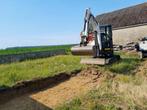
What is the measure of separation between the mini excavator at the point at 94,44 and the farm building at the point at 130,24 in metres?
11.1

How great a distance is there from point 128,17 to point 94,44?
14810mm

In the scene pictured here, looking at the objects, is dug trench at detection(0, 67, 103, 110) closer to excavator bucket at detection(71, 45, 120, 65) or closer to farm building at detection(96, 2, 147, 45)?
excavator bucket at detection(71, 45, 120, 65)

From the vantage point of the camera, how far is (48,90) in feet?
30.2

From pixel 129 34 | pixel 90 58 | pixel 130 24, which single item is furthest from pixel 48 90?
pixel 130 24

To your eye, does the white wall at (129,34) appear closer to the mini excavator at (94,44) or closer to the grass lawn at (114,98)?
the mini excavator at (94,44)

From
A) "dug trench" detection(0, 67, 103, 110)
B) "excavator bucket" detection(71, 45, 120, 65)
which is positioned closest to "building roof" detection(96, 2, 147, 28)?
"excavator bucket" detection(71, 45, 120, 65)

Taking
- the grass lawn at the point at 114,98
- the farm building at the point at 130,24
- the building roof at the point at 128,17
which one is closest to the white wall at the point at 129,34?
the farm building at the point at 130,24

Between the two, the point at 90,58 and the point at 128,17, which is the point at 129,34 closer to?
the point at 128,17

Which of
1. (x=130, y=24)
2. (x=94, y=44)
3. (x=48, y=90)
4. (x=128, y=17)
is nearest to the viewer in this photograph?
(x=48, y=90)

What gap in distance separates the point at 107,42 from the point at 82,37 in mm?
1497

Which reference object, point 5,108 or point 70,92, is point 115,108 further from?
point 5,108

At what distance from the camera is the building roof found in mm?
24534

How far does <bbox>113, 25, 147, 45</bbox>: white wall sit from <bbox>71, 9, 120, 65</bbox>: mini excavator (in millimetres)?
10947

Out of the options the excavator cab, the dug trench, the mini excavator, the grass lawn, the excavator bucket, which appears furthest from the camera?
the excavator cab
